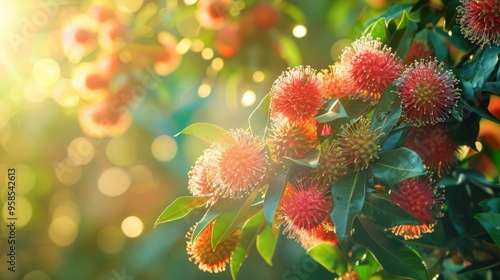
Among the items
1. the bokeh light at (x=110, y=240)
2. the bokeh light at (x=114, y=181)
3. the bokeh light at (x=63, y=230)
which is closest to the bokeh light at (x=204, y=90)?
the bokeh light at (x=114, y=181)

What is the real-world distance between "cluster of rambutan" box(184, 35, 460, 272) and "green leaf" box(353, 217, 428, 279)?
0.13ft

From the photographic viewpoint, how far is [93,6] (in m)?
2.51

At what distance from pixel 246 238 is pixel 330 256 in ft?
0.64

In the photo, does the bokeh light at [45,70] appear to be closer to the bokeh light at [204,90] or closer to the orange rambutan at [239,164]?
the bokeh light at [204,90]

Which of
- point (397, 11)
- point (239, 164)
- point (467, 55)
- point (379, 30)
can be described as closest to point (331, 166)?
point (239, 164)

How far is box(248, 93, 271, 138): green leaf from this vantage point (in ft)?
3.89

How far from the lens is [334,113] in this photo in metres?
1.06

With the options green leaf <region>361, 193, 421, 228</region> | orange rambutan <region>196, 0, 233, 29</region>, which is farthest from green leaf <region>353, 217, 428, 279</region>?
orange rambutan <region>196, 0, 233, 29</region>

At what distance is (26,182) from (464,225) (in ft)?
6.49

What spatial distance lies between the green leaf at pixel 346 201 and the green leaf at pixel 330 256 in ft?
1.02

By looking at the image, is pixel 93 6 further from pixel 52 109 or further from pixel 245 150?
pixel 245 150

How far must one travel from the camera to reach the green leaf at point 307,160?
100 cm

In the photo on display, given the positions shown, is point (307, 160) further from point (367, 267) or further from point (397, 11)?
point (397, 11)

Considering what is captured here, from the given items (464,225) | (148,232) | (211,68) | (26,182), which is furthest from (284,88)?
(26,182)
